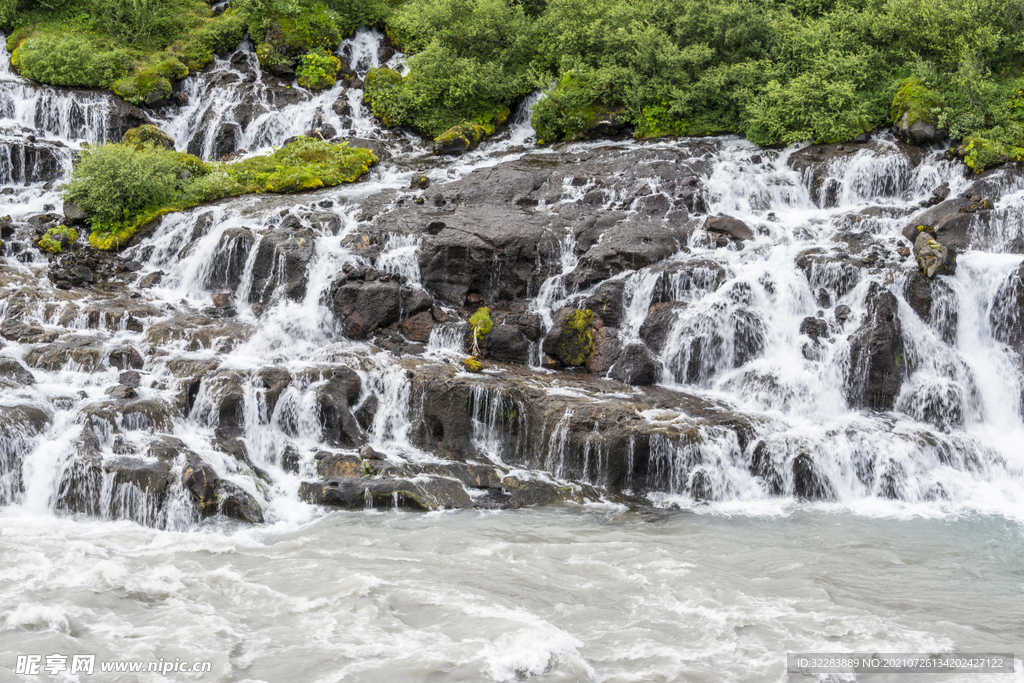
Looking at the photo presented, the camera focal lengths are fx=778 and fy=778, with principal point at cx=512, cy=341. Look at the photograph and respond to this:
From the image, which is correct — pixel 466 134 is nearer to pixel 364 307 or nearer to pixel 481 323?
pixel 364 307

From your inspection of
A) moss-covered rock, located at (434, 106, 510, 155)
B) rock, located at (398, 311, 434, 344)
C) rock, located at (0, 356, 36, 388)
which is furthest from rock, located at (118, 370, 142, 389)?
moss-covered rock, located at (434, 106, 510, 155)

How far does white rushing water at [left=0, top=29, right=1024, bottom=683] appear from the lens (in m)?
8.32

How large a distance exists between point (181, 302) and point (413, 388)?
6.63m

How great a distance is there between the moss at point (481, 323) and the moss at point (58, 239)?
1080cm

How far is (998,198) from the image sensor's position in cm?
1709

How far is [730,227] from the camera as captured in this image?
17859 mm

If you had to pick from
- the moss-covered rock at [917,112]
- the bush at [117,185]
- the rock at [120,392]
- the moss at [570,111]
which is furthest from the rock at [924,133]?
the bush at [117,185]

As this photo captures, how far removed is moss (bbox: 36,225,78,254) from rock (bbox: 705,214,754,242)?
15.6 meters

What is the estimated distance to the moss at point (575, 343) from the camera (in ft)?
51.2

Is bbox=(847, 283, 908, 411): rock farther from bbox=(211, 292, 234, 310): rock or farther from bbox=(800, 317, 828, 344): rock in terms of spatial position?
bbox=(211, 292, 234, 310): rock

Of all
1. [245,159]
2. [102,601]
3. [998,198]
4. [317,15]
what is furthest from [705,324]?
[317,15]

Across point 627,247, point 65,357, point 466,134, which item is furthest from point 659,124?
point 65,357

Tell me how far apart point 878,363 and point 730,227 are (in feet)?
16.2

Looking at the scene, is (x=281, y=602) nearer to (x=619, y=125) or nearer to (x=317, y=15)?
(x=619, y=125)
